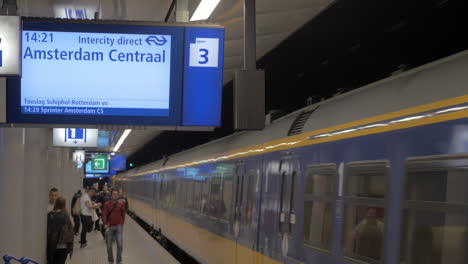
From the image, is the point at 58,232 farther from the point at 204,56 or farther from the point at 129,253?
the point at 129,253

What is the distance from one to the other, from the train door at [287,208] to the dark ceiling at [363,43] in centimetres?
123

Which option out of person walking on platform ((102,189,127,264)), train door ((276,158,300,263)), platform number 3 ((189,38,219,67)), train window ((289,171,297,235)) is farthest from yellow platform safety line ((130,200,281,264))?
platform number 3 ((189,38,219,67))

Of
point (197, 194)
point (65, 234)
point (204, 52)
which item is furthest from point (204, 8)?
point (197, 194)

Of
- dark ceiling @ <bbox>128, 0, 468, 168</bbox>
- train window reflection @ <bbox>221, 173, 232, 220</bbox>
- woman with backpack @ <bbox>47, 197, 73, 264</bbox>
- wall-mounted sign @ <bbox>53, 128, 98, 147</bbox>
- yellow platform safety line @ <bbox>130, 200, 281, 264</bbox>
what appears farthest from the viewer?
wall-mounted sign @ <bbox>53, 128, 98, 147</bbox>

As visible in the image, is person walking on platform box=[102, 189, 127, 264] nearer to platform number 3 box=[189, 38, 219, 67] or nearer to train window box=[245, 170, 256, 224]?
train window box=[245, 170, 256, 224]

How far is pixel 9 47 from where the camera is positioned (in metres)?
5.67

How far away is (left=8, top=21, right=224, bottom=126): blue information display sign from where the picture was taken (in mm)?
6754

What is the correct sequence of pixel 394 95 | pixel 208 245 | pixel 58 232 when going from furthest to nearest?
pixel 208 245
pixel 58 232
pixel 394 95

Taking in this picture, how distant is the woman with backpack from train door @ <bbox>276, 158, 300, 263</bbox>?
3305 millimetres

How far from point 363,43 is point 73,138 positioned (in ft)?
22.9

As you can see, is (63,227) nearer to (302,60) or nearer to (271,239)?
(271,239)

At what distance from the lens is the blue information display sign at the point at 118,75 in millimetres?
6754

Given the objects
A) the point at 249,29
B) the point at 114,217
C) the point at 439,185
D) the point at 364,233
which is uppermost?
the point at 249,29

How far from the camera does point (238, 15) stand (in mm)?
9445
